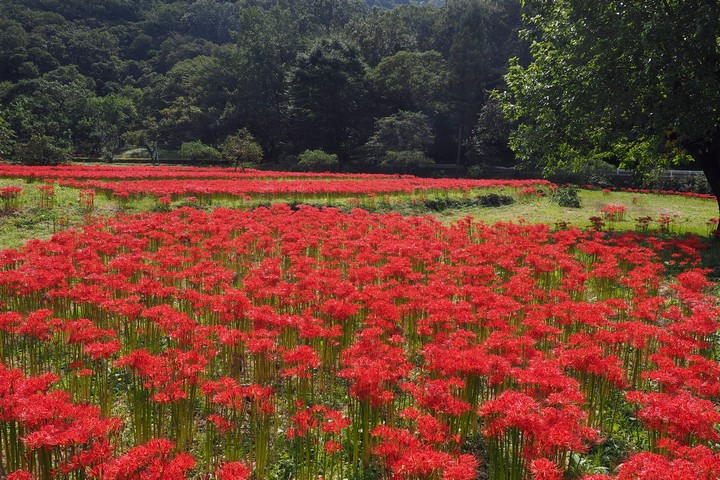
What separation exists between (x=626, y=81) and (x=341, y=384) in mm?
13231

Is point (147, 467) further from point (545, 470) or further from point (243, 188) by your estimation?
point (243, 188)

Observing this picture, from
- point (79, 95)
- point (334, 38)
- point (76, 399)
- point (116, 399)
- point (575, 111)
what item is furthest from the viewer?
point (79, 95)

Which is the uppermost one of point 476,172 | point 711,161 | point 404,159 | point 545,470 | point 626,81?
point 626,81

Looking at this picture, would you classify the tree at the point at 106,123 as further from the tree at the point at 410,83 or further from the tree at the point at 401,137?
the tree at the point at 410,83

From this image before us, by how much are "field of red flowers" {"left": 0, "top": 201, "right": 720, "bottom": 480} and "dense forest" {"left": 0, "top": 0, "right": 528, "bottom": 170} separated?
33454 mm

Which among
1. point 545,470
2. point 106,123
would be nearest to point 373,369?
point 545,470

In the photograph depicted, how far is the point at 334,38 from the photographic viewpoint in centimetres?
5581

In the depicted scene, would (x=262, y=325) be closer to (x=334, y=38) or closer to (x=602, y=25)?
(x=602, y=25)

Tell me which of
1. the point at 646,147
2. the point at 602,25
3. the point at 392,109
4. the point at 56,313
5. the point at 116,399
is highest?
the point at 392,109

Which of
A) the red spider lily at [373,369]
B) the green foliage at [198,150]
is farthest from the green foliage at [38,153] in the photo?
the red spider lily at [373,369]

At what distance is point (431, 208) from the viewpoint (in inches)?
901

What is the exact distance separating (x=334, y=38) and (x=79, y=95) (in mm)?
35923

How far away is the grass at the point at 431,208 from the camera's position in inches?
559

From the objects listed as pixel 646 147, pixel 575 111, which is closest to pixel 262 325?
pixel 575 111
